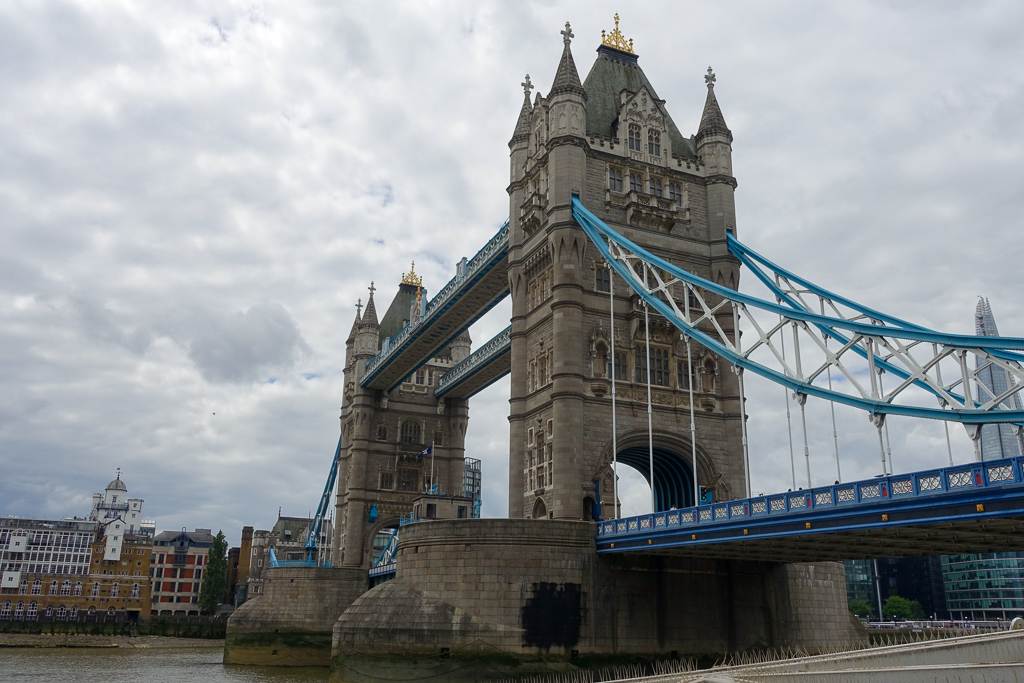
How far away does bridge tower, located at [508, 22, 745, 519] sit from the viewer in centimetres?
3725

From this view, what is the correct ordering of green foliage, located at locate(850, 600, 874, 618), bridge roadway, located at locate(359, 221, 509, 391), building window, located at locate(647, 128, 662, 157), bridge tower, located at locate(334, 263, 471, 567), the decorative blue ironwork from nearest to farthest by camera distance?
1. building window, located at locate(647, 128, 662, 157)
2. bridge roadway, located at locate(359, 221, 509, 391)
3. the decorative blue ironwork
4. bridge tower, located at locate(334, 263, 471, 567)
5. green foliage, located at locate(850, 600, 874, 618)

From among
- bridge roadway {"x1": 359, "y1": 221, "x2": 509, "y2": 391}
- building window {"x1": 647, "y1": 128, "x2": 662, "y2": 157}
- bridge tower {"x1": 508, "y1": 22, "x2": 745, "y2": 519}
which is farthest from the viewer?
bridge roadway {"x1": 359, "y1": 221, "x2": 509, "y2": 391}

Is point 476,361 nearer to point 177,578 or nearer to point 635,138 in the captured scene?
point 635,138

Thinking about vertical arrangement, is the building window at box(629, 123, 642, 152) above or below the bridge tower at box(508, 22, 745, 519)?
above

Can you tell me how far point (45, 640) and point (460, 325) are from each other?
47.0 metres

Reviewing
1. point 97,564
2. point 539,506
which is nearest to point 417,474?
point 539,506

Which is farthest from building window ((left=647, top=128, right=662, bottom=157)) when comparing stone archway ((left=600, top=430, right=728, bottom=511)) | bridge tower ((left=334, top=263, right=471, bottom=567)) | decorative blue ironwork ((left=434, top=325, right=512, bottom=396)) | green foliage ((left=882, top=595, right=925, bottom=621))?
green foliage ((left=882, top=595, right=925, bottom=621))

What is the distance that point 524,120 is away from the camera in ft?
151

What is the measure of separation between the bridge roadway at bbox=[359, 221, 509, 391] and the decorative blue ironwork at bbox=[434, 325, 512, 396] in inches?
83.1

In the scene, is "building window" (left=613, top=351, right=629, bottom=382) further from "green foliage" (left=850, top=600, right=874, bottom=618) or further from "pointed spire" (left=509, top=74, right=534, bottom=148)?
"green foliage" (left=850, top=600, right=874, bottom=618)

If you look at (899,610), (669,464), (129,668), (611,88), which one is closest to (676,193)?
(611,88)

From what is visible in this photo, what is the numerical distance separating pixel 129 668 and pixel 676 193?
40462 mm

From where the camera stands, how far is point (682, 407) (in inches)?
1537

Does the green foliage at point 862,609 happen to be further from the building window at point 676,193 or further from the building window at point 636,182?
the building window at point 636,182
